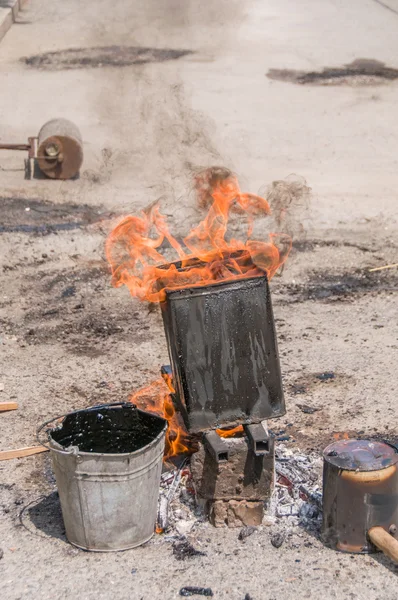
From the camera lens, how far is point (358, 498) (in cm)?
495

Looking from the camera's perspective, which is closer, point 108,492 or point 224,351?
point 108,492

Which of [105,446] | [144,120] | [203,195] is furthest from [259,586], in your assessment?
[144,120]

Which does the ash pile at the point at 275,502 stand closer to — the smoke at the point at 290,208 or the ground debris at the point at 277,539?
the ground debris at the point at 277,539

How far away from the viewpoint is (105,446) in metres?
5.60

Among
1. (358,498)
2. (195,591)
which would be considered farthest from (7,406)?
(358,498)

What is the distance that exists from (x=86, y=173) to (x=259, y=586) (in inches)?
368

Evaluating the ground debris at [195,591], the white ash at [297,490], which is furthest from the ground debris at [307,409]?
the ground debris at [195,591]

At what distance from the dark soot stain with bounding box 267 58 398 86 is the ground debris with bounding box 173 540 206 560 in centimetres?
1399

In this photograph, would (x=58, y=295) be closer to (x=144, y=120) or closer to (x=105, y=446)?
(x=105, y=446)

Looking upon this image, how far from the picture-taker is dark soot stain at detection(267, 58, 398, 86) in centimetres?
1755

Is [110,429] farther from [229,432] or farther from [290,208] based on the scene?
[290,208]

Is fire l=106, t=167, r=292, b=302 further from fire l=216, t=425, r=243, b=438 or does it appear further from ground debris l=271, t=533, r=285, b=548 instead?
ground debris l=271, t=533, r=285, b=548

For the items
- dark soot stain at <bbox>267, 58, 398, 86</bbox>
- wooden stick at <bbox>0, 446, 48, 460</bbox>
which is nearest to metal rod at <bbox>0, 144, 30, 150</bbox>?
wooden stick at <bbox>0, 446, 48, 460</bbox>

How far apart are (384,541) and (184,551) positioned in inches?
48.1
